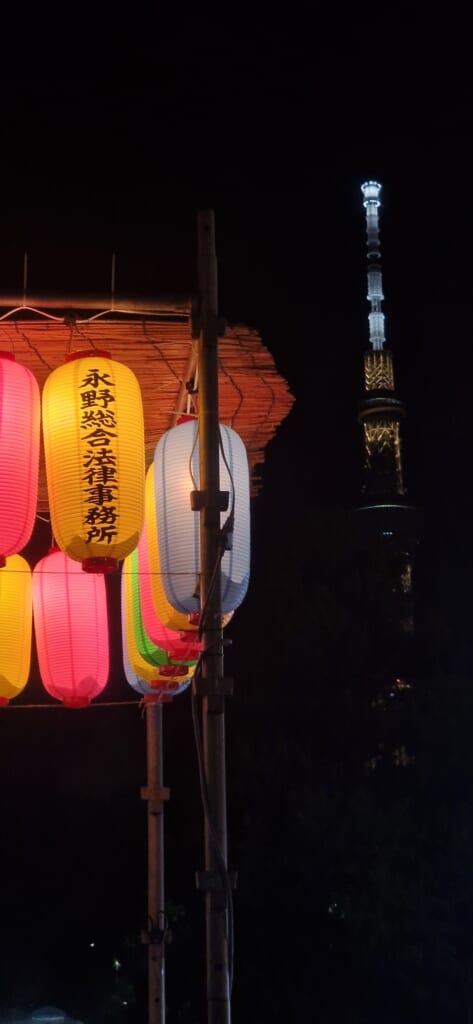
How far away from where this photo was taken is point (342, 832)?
14.1 m

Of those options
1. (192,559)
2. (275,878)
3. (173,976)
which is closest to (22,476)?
(192,559)

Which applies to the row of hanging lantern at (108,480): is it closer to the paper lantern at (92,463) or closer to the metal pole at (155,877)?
the paper lantern at (92,463)

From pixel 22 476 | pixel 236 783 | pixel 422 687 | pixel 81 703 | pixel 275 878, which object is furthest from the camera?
pixel 422 687

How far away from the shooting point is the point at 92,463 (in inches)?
191

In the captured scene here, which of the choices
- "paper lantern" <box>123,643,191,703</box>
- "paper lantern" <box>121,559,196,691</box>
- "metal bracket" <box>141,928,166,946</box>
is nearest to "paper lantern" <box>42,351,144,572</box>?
"paper lantern" <box>121,559,196,691</box>

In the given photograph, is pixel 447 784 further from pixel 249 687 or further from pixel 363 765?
pixel 249 687

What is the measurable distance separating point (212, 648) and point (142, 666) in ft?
10.2

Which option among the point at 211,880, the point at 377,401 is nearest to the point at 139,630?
the point at 211,880

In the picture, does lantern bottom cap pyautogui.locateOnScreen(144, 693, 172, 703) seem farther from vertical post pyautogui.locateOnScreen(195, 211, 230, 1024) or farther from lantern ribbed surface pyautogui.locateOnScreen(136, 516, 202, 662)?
vertical post pyautogui.locateOnScreen(195, 211, 230, 1024)

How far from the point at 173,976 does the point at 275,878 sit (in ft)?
6.15

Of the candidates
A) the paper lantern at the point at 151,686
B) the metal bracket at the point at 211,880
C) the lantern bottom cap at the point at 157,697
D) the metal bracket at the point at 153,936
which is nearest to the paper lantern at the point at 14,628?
the paper lantern at the point at 151,686

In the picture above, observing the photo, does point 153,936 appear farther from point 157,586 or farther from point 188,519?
point 188,519

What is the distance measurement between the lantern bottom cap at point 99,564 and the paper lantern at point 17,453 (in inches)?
10.8

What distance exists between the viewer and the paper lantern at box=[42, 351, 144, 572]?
482 centimetres
